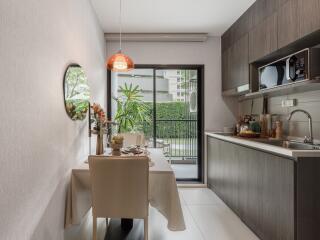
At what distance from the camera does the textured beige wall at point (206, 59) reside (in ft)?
14.9

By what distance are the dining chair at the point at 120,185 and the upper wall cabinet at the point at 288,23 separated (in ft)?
5.94

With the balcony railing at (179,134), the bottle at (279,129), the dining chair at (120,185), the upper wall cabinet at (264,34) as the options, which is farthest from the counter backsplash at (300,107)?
the dining chair at (120,185)

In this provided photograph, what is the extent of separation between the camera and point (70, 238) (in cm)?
231

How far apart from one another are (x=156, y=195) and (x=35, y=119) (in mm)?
1138

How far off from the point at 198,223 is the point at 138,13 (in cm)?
286

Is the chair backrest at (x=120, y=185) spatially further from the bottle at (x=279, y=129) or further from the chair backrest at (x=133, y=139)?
the bottle at (x=279, y=129)

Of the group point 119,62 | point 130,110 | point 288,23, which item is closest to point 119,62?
point 119,62

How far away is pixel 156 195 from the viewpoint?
2.15 metres

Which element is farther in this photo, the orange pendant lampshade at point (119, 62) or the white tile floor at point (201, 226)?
the orange pendant lampshade at point (119, 62)

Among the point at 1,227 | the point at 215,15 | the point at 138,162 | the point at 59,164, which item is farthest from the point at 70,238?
the point at 215,15

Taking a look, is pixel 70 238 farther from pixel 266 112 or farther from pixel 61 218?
pixel 266 112

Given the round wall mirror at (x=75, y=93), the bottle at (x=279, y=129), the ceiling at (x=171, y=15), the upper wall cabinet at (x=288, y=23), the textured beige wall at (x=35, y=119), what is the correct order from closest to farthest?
the textured beige wall at (x=35, y=119)
the round wall mirror at (x=75, y=93)
the upper wall cabinet at (x=288, y=23)
the bottle at (x=279, y=129)
the ceiling at (x=171, y=15)

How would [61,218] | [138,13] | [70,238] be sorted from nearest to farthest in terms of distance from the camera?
1. [61,218]
2. [70,238]
3. [138,13]

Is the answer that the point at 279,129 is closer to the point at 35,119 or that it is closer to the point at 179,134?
the point at 179,134
